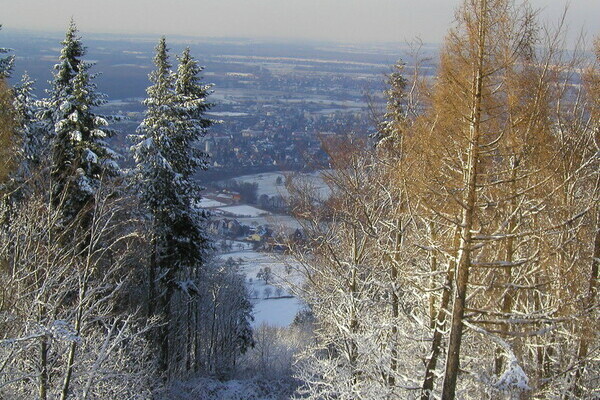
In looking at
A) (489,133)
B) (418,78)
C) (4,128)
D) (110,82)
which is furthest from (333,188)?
(110,82)

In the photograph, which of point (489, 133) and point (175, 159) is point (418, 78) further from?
point (175, 159)

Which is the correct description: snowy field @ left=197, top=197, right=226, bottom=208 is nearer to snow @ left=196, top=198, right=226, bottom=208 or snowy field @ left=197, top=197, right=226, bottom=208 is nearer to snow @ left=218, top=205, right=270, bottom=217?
snow @ left=196, top=198, right=226, bottom=208

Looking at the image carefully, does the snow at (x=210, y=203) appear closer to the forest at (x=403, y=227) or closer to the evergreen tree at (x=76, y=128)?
the forest at (x=403, y=227)

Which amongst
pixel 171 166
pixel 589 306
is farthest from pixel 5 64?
pixel 589 306

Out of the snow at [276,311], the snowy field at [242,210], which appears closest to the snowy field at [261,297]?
the snow at [276,311]

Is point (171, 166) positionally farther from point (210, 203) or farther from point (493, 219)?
point (210, 203)

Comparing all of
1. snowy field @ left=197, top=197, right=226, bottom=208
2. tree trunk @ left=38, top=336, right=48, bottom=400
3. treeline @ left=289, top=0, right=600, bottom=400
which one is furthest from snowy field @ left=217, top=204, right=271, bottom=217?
tree trunk @ left=38, top=336, right=48, bottom=400
